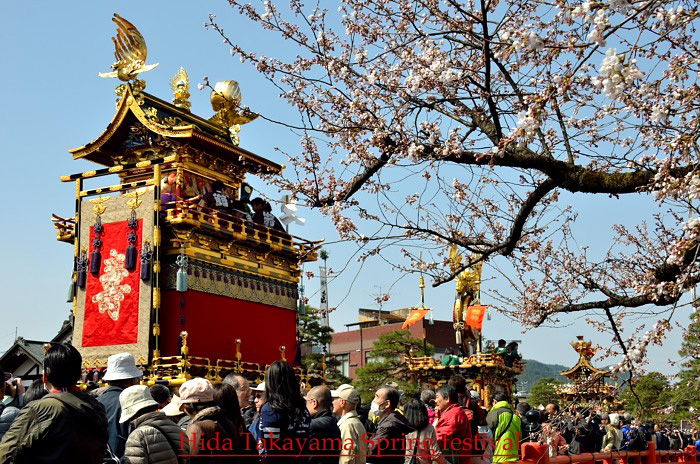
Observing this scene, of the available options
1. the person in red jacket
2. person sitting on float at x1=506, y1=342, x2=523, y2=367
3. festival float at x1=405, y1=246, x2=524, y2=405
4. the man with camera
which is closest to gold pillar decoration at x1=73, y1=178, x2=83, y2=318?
festival float at x1=405, y1=246, x2=524, y2=405

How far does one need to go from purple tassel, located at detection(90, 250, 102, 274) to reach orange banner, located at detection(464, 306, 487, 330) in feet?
38.4

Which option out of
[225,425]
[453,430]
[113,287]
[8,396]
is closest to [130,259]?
[113,287]

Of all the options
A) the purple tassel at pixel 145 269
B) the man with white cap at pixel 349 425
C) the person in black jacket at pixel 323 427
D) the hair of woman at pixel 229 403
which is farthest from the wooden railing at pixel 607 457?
the purple tassel at pixel 145 269

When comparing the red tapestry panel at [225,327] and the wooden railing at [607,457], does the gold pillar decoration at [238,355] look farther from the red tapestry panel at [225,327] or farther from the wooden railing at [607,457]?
the wooden railing at [607,457]

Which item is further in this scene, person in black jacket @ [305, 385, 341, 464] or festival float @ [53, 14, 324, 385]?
festival float @ [53, 14, 324, 385]

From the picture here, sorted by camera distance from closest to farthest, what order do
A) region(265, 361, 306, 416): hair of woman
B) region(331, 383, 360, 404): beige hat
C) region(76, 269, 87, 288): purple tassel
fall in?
region(265, 361, 306, 416): hair of woman, region(331, 383, 360, 404): beige hat, region(76, 269, 87, 288): purple tassel

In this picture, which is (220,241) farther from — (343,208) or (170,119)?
(343,208)

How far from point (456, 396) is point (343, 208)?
2.18 meters

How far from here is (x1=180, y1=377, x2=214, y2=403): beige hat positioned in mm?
4848

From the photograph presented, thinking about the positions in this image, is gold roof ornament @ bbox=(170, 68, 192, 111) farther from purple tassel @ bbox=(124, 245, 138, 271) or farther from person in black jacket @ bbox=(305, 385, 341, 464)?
person in black jacket @ bbox=(305, 385, 341, 464)

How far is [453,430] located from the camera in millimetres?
7027

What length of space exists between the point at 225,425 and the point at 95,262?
18.8 m

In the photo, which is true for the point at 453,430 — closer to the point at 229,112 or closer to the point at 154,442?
the point at 154,442

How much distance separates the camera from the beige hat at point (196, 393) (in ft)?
15.9
